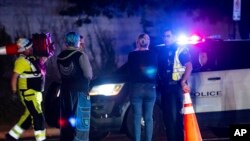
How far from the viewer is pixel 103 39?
17.0 metres

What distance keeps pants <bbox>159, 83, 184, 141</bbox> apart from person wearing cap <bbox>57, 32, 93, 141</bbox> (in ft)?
3.98

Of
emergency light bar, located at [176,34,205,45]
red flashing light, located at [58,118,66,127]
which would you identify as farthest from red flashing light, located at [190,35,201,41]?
red flashing light, located at [58,118,66,127]

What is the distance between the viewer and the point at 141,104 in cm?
863

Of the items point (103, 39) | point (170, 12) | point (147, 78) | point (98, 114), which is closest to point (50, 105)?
point (98, 114)

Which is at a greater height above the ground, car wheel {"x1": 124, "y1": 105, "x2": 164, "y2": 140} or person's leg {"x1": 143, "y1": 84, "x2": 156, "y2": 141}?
person's leg {"x1": 143, "y1": 84, "x2": 156, "y2": 141}

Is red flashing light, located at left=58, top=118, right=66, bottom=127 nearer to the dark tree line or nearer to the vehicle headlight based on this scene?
the vehicle headlight

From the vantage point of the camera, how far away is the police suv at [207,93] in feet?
31.0

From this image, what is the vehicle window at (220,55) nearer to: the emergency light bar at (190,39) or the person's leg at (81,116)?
the emergency light bar at (190,39)

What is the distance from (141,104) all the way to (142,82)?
336 mm

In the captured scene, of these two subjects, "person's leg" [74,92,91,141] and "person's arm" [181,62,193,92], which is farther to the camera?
"person's arm" [181,62,193,92]

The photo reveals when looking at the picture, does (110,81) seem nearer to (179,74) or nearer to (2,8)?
(179,74)

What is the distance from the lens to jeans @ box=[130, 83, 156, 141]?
28.1ft

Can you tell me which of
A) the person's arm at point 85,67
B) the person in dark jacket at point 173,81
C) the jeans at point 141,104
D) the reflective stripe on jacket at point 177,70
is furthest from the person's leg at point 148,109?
the person's arm at point 85,67

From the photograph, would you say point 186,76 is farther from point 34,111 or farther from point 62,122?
point 34,111
